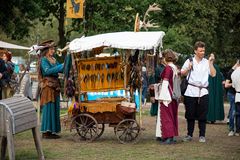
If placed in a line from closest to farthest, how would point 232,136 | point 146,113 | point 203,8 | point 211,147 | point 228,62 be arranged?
point 211,147 < point 232,136 < point 146,113 < point 203,8 < point 228,62

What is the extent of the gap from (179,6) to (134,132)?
820 inches

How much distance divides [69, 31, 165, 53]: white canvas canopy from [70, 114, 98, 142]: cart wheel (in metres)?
1.31

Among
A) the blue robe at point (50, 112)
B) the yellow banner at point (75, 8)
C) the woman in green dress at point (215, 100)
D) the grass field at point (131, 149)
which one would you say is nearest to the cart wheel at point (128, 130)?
the grass field at point (131, 149)

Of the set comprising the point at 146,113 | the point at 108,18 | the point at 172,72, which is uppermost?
the point at 108,18

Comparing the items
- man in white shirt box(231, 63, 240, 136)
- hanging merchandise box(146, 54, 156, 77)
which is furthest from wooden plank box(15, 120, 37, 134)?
man in white shirt box(231, 63, 240, 136)

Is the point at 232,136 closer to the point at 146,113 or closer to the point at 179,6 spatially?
the point at 146,113

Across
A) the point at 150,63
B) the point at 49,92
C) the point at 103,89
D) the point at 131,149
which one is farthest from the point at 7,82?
the point at 131,149

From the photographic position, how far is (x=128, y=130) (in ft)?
36.8

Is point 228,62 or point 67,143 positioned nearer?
point 67,143

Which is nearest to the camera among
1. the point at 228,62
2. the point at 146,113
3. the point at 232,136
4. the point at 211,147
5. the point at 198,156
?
the point at 198,156

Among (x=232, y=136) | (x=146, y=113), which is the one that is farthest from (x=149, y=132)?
(x=146, y=113)

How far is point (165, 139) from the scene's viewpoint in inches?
446

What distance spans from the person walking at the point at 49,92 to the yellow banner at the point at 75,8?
7679mm

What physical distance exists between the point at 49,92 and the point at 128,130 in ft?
6.15
